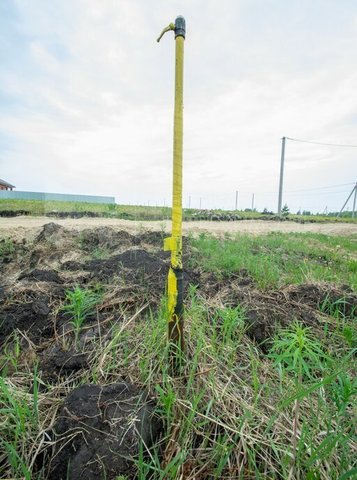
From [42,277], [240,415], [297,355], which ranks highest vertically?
[297,355]

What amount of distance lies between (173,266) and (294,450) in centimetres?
89

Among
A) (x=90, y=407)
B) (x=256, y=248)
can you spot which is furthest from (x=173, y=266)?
(x=256, y=248)

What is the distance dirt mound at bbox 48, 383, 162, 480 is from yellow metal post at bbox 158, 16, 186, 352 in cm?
36

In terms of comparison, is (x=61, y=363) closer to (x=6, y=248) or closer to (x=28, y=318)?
(x=28, y=318)

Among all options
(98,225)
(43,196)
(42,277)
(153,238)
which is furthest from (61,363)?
(43,196)

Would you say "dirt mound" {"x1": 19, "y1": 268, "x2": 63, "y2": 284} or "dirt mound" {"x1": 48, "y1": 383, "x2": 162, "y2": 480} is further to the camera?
"dirt mound" {"x1": 19, "y1": 268, "x2": 63, "y2": 284}

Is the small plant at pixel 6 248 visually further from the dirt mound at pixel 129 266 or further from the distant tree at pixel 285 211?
the distant tree at pixel 285 211

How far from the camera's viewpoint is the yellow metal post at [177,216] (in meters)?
1.29

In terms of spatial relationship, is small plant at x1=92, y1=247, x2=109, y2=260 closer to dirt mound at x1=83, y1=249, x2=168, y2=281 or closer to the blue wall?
dirt mound at x1=83, y1=249, x2=168, y2=281

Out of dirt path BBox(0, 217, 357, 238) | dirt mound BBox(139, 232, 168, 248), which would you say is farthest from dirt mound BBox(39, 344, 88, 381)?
dirt path BBox(0, 217, 357, 238)

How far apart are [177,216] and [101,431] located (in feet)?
3.17

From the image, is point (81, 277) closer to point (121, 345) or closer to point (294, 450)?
point (121, 345)

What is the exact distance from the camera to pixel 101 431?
1.02 metres

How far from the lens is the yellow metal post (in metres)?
1.29
